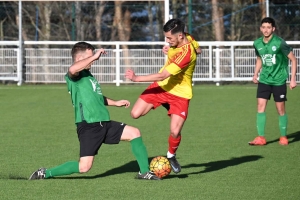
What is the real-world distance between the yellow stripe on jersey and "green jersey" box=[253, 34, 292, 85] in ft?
10.3

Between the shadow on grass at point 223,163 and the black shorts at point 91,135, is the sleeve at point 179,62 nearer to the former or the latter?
the black shorts at point 91,135

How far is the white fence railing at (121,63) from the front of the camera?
2452 centimetres

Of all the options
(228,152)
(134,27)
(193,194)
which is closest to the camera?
(193,194)

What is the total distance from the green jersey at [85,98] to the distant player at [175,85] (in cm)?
83

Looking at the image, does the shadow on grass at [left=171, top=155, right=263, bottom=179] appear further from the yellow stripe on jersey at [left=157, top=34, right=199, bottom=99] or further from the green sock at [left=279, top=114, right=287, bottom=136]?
the green sock at [left=279, top=114, right=287, bottom=136]

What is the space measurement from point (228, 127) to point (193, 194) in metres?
6.71

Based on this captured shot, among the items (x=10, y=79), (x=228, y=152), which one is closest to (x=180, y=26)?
(x=228, y=152)

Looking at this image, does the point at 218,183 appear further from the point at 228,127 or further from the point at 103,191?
the point at 228,127

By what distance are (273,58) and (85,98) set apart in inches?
183

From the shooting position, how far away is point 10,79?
24516mm

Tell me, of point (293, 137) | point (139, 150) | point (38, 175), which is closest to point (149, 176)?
point (139, 150)

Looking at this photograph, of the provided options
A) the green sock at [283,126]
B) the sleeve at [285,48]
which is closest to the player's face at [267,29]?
the sleeve at [285,48]

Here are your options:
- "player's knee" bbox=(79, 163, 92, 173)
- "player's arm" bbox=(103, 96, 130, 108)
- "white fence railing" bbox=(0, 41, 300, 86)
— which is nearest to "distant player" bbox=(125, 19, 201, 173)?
"player's arm" bbox=(103, 96, 130, 108)

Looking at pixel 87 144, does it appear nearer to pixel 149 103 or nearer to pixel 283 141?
pixel 149 103
